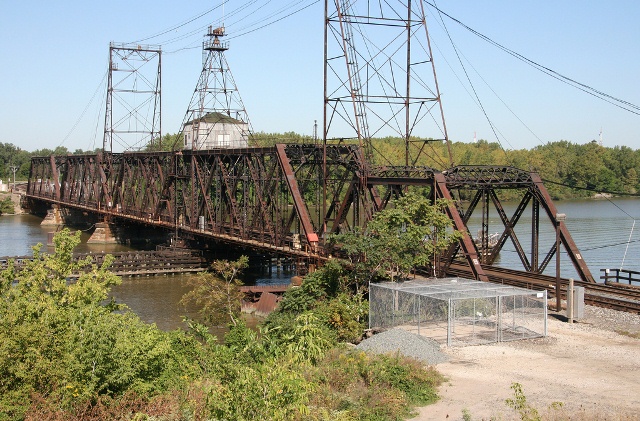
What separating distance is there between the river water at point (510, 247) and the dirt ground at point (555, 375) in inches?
719

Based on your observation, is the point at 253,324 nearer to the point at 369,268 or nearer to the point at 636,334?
the point at 369,268

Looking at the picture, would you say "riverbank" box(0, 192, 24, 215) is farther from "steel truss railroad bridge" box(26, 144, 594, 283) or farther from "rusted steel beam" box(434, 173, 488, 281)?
"rusted steel beam" box(434, 173, 488, 281)

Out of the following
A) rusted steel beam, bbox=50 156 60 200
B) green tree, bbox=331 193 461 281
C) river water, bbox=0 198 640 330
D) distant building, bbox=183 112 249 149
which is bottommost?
river water, bbox=0 198 640 330

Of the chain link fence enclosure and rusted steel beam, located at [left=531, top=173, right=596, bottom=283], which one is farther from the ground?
rusted steel beam, located at [left=531, top=173, right=596, bottom=283]

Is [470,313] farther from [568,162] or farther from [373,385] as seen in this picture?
[568,162]

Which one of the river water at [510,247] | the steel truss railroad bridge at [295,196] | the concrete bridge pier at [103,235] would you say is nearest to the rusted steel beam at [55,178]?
the river water at [510,247]

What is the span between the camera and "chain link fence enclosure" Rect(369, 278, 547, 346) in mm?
25094

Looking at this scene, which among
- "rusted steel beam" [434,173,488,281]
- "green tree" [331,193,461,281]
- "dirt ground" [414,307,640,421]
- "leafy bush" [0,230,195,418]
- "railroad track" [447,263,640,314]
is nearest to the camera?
"leafy bush" [0,230,195,418]

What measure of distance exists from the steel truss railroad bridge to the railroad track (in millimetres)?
508

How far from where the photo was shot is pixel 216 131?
6303 centimetres

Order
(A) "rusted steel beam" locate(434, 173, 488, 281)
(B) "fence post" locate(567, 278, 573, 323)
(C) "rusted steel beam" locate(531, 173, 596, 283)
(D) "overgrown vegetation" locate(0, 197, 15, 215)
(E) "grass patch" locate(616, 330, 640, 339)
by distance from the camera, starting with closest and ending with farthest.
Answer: (E) "grass patch" locate(616, 330, 640, 339) → (B) "fence post" locate(567, 278, 573, 323) → (A) "rusted steel beam" locate(434, 173, 488, 281) → (C) "rusted steel beam" locate(531, 173, 596, 283) → (D) "overgrown vegetation" locate(0, 197, 15, 215)

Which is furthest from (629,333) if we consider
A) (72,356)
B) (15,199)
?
(15,199)

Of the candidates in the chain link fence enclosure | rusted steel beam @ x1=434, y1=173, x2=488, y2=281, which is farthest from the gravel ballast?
rusted steel beam @ x1=434, y1=173, x2=488, y2=281

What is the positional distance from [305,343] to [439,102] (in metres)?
20.1
